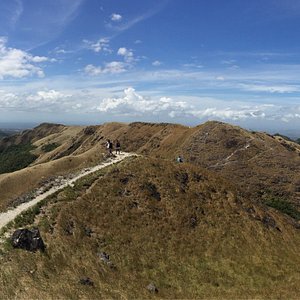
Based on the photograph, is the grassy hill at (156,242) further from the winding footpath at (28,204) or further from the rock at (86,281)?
the winding footpath at (28,204)

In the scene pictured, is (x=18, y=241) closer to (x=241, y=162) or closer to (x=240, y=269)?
(x=240, y=269)

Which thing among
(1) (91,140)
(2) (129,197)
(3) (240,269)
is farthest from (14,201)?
(1) (91,140)

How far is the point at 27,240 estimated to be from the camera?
2962 centimetres

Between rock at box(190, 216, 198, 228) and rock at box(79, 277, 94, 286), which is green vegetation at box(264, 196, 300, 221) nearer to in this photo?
rock at box(190, 216, 198, 228)

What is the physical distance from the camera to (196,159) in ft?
237

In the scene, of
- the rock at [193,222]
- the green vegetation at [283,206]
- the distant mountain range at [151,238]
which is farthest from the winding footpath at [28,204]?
the green vegetation at [283,206]

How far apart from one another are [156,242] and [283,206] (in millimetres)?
30509

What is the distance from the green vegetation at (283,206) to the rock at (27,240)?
39.2 meters

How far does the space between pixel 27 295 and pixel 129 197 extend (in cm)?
A: 1922

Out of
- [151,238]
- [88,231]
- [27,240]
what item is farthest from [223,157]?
[27,240]

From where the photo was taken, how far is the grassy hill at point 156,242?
2809 centimetres

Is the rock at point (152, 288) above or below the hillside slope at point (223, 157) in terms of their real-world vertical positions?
below

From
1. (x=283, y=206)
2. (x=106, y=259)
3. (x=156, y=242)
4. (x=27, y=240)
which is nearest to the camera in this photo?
(x=27, y=240)

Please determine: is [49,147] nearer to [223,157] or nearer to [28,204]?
[223,157]
